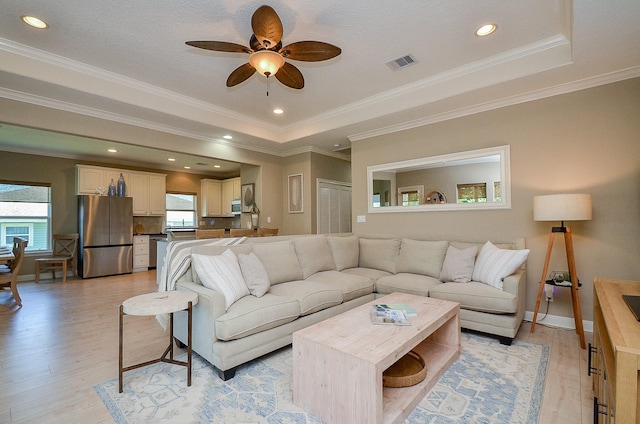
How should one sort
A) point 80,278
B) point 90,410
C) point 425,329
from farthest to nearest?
point 80,278 → point 425,329 → point 90,410

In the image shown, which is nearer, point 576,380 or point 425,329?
point 425,329

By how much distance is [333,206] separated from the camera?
6398mm

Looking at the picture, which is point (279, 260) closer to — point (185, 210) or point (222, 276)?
point (222, 276)

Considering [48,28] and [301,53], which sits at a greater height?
[48,28]

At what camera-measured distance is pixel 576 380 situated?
6.92ft

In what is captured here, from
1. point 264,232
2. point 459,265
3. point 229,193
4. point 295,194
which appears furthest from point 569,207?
point 229,193

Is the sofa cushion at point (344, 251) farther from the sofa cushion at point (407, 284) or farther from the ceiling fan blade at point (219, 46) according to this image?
the ceiling fan blade at point (219, 46)

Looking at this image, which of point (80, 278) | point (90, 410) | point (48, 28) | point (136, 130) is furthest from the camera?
point (80, 278)

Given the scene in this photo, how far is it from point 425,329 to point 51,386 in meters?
2.67

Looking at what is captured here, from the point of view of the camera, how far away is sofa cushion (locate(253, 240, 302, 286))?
3.14m

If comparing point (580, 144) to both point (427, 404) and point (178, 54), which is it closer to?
point (427, 404)

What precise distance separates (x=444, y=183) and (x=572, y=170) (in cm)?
135

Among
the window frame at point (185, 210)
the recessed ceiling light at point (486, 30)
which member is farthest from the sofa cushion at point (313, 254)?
the window frame at point (185, 210)

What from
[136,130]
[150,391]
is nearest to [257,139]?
[136,130]
